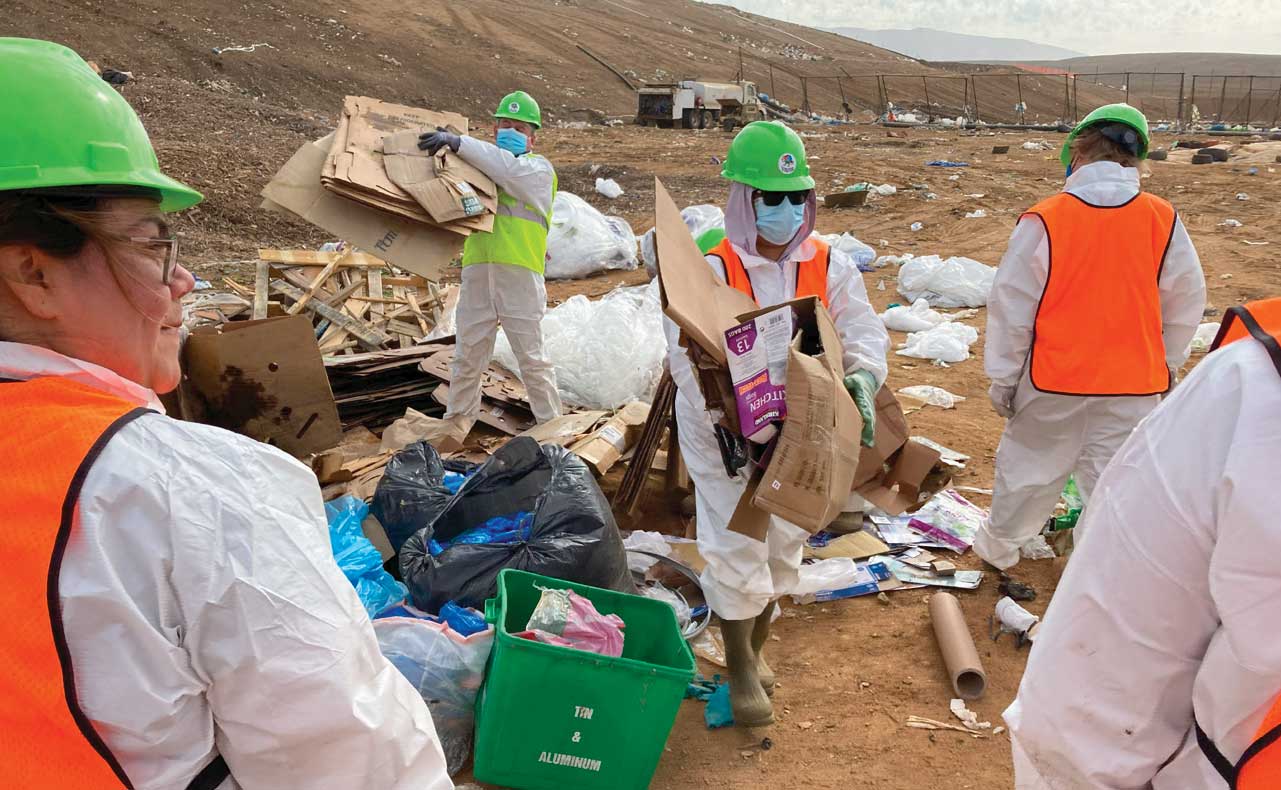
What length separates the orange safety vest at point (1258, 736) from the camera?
1057 mm

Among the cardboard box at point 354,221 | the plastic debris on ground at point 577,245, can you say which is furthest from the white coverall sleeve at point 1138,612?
the plastic debris on ground at point 577,245

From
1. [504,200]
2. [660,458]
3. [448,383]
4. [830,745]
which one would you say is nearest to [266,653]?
[830,745]

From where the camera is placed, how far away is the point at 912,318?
9109 millimetres

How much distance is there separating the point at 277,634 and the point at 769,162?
2735mm

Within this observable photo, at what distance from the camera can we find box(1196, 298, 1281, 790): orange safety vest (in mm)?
1057

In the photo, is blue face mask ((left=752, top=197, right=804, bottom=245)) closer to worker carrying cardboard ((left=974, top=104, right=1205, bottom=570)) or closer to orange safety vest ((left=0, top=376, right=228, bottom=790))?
worker carrying cardboard ((left=974, top=104, right=1205, bottom=570))

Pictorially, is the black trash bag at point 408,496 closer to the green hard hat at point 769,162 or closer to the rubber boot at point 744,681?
the rubber boot at point 744,681

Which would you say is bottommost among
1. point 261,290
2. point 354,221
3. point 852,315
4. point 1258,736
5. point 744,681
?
point 744,681

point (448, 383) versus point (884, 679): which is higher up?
point (448, 383)

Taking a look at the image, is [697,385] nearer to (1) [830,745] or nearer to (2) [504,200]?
(1) [830,745]

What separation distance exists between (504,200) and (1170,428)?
5.13 metres

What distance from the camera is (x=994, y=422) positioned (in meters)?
6.74

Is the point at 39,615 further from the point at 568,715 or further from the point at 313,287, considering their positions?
the point at 313,287

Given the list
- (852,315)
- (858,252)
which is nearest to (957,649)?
(852,315)
